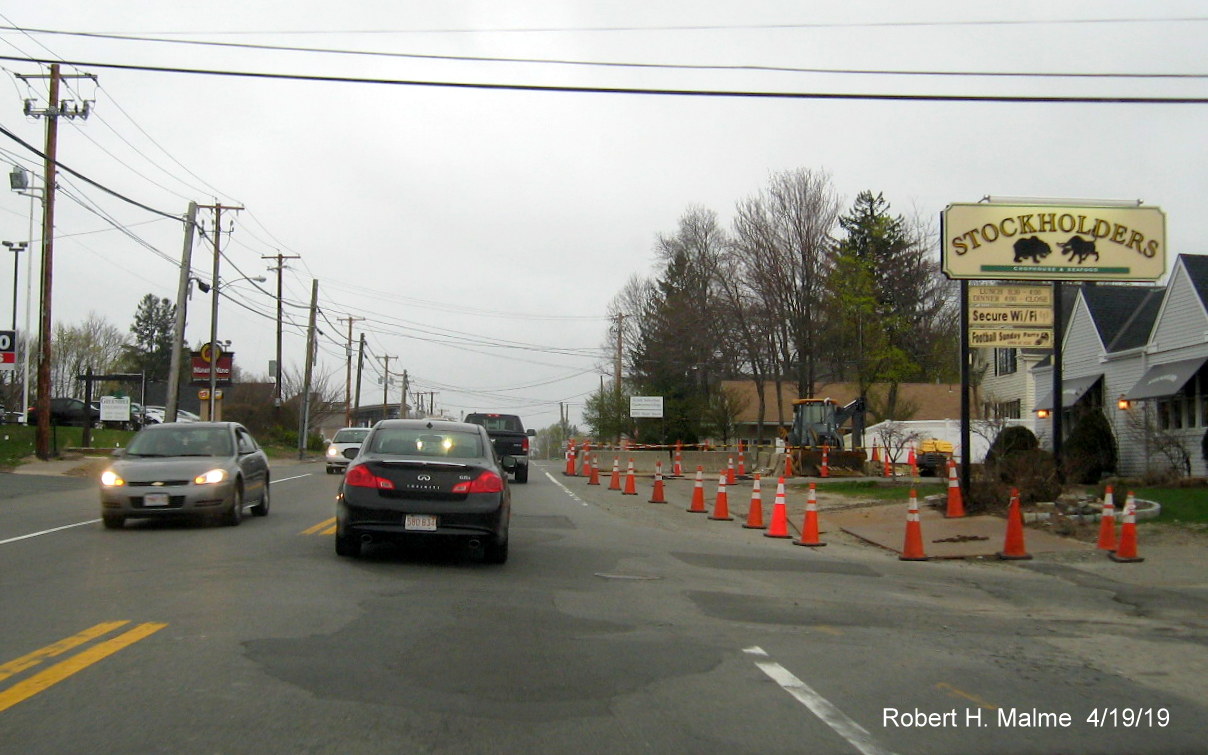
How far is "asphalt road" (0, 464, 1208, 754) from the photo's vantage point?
17.8ft

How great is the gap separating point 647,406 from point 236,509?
146 feet

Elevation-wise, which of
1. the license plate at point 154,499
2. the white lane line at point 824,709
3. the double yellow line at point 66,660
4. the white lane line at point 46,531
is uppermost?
the license plate at point 154,499

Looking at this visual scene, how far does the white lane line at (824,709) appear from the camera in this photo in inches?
211

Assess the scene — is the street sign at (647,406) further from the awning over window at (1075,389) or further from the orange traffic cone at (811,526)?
the orange traffic cone at (811,526)

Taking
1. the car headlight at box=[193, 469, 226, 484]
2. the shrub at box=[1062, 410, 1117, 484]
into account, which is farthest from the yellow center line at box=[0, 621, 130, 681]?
the shrub at box=[1062, 410, 1117, 484]

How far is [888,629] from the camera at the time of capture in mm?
8664

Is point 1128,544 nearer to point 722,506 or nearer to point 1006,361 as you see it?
point 722,506

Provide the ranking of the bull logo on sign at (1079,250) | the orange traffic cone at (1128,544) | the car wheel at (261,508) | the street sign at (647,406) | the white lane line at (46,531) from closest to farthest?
the white lane line at (46,531)
the orange traffic cone at (1128,544)
the car wheel at (261,508)
the bull logo on sign at (1079,250)
the street sign at (647,406)

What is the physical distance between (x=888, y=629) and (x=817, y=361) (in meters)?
41.8

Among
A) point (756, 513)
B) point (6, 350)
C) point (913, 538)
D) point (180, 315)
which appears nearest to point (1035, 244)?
point (756, 513)

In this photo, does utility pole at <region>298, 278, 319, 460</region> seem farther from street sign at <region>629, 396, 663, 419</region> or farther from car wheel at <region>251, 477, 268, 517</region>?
car wheel at <region>251, 477, 268, 517</region>

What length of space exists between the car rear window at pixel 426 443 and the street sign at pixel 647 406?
153 ft

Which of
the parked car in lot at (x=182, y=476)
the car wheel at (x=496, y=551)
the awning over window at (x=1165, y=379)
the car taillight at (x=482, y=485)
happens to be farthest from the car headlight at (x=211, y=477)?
the awning over window at (x=1165, y=379)

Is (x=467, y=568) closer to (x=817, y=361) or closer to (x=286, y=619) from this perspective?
(x=286, y=619)
